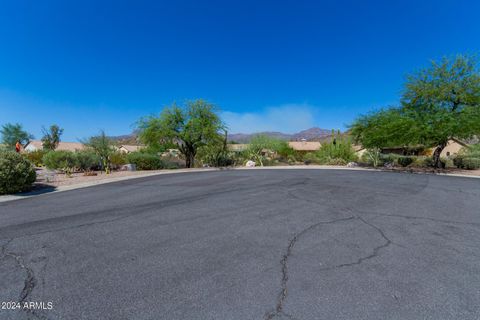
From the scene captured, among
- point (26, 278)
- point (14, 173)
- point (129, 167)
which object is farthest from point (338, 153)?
point (26, 278)

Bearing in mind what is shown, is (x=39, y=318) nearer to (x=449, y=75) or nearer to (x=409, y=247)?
(x=409, y=247)

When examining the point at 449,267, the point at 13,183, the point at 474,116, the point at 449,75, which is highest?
the point at 449,75

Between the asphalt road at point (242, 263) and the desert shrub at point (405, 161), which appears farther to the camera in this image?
the desert shrub at point (405, 161)

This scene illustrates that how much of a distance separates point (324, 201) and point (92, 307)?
255 inches

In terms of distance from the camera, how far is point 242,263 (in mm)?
3219

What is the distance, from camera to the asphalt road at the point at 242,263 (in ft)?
7.62

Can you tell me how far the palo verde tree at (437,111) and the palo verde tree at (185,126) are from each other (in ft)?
50.5

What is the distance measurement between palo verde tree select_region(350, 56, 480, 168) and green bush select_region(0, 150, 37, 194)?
23547 mm

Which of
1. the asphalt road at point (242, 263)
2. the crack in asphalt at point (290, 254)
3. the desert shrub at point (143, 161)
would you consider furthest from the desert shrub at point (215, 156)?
the crack in asphalt at point (290, 254)

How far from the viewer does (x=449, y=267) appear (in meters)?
3.16

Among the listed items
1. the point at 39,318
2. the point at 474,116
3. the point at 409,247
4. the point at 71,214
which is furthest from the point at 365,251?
the point at 474,116

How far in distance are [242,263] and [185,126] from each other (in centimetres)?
1919

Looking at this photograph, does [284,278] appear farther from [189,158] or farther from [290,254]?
[189,158]

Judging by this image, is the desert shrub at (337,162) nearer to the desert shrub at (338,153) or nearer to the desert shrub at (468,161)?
the desert shrub at (338,153)
